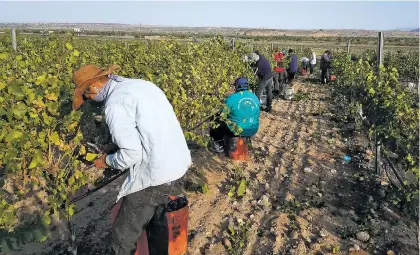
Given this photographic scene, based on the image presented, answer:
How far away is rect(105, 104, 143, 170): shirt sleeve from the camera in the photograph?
246 centimetres

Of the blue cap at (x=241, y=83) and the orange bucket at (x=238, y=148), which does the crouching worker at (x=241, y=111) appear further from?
the orange bucket at (x=238, y=148)

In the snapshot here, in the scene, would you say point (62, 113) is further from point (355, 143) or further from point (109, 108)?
point (355, 143)

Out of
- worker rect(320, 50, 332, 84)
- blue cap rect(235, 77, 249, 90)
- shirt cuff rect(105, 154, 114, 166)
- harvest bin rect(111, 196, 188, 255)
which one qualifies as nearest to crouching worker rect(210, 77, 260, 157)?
blue cap rect(235, 77, 249, 90)

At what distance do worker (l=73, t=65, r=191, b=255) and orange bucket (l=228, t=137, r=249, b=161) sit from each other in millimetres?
3077

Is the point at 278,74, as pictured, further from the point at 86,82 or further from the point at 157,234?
the point at 86,82

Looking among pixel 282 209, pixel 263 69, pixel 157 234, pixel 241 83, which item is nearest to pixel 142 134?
pixel 157 234

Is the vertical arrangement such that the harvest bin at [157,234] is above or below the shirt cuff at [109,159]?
below

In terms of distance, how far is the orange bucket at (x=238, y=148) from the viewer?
19.5ft

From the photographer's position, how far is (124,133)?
2479mm

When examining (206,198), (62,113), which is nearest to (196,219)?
(206,198)

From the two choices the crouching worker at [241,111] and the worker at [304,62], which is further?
the worker at [304,62]

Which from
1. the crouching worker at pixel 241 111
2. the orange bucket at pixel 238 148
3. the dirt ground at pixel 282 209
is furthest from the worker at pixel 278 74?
the crouching worker at pixel 241 111

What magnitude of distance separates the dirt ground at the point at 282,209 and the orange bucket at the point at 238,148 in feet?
0.34

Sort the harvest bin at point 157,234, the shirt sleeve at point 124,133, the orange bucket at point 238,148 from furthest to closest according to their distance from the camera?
the orange bucket at point 238,148, the harvest bin at point 157,234, the shirt sleeve at point 124,133
